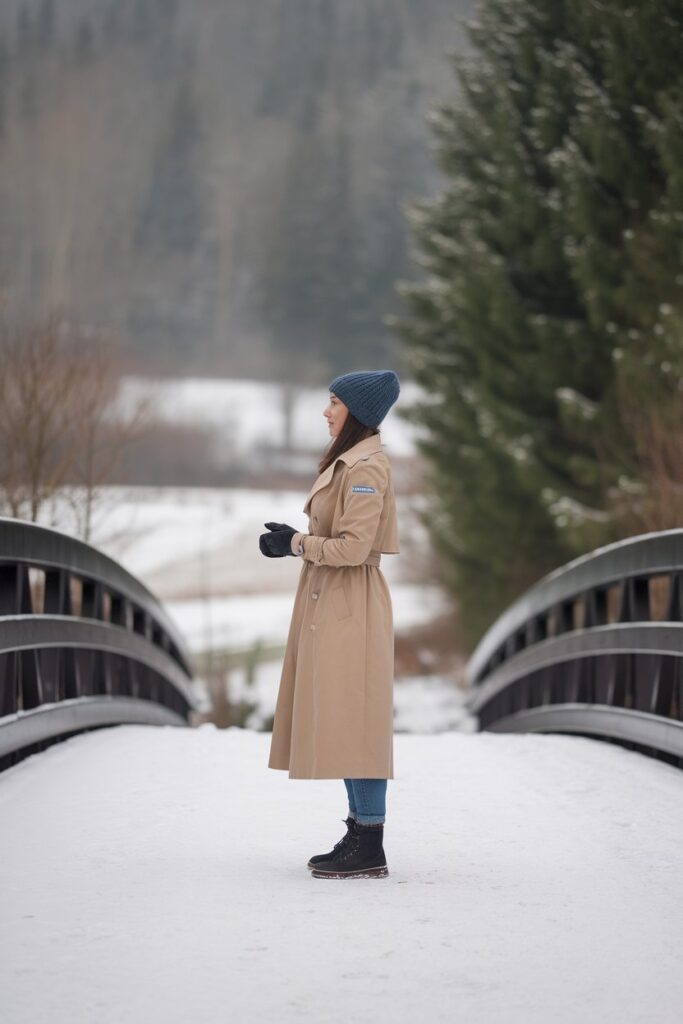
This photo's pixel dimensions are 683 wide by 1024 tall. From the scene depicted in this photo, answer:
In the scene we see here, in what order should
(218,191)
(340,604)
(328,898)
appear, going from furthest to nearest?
1. (218,191)
2. (340,604)
3. (328,898)

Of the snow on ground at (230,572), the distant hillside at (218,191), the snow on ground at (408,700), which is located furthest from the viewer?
the distant hillside at (218,191)

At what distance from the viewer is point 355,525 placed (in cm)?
476

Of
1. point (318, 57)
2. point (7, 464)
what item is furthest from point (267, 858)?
point (318, 57)

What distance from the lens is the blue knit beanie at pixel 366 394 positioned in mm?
4930

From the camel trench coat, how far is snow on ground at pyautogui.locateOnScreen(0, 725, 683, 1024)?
42cm

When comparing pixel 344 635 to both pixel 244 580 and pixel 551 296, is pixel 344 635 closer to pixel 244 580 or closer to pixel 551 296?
pixel 551 296

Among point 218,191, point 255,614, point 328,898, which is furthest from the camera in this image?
point 218,191

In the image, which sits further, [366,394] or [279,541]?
[366,394]

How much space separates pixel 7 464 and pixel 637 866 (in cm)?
793

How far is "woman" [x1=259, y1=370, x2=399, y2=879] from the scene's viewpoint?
4789mm

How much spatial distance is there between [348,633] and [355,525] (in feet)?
1.18

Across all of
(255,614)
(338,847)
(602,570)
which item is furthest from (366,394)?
(255,614)

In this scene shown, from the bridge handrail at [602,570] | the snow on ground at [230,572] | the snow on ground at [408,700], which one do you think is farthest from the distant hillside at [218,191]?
the bridge handrail at [602,570]

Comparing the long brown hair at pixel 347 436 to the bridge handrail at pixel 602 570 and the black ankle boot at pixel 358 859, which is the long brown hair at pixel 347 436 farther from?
the bridge handrail at pixel 602 570
